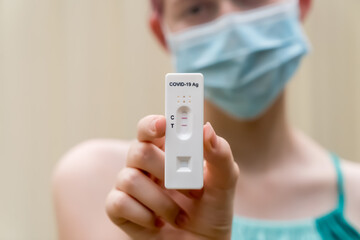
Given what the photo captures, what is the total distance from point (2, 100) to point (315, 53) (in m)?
0.80

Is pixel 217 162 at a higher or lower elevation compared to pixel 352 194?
higher

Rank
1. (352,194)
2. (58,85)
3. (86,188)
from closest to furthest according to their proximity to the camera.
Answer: (86,188) → (352,194) → (58,85)

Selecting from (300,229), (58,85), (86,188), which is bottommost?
(300,229)

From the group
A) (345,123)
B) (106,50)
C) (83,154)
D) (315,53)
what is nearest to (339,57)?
(315,53)

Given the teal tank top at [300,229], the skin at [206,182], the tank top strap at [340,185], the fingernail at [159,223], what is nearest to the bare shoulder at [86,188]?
the skin at [206,182]

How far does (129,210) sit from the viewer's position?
1.34 feet

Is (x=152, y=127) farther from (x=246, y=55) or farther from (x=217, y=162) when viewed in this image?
(x=246, y=55)

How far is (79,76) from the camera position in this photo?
990mm

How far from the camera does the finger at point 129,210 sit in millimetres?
408

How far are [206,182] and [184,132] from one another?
0.06 m

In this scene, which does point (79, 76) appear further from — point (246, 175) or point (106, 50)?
point (246, 175)

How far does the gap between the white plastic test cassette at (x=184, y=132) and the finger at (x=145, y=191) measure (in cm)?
4

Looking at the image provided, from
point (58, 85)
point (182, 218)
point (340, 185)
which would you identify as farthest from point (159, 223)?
point (58, 85)

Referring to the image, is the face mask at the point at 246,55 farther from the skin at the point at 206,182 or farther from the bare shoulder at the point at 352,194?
the bare shoulder at the point at 352,194
